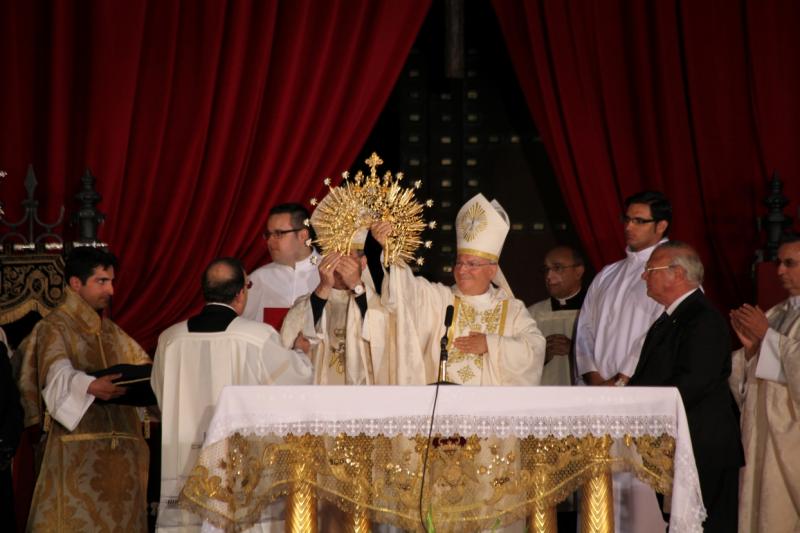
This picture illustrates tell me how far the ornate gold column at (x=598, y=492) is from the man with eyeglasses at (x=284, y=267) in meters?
2.43

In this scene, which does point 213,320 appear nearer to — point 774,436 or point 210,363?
point 210,363

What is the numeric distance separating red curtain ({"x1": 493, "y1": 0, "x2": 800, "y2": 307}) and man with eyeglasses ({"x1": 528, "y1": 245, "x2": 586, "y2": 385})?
387 millimetres

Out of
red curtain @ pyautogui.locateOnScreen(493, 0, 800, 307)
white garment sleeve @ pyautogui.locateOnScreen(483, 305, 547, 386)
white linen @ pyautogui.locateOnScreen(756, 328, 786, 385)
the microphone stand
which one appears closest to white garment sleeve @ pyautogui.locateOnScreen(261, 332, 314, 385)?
the microphone stand

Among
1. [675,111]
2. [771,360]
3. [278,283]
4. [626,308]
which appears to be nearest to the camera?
[771,360]

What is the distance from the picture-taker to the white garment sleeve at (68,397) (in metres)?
6.28

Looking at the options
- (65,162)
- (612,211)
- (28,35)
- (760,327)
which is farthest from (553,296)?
(28,35)

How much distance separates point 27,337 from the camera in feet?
21.5

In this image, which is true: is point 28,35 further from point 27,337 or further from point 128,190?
point 27,337

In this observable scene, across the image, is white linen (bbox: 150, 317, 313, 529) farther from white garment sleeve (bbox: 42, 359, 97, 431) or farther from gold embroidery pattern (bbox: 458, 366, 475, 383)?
gold embroidery pattern (bbox: 458, 366, 475, 383)

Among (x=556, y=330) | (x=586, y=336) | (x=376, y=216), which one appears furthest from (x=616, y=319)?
(x=376, y=216)

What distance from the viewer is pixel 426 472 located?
5410 mm

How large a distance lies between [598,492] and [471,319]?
4.40 feet

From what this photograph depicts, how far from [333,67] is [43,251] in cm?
216

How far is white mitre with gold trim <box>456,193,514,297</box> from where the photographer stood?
21.1ft
